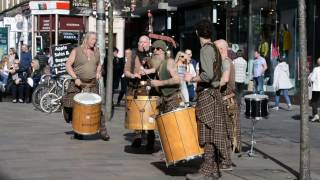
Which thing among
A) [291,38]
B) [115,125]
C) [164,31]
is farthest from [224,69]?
[164,31]

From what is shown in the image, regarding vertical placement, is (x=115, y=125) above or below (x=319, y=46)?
below

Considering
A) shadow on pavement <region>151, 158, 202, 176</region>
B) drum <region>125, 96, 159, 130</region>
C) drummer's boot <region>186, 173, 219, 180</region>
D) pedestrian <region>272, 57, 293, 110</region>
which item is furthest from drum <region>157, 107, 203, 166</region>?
pedestrian <region>272, 57, 293, 110</region>

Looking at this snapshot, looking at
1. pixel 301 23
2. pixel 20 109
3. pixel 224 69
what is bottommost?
pixel 20 109

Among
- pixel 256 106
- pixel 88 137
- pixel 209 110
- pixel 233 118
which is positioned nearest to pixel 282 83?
pixel 88 137

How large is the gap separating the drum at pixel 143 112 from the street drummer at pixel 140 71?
0.98 feet

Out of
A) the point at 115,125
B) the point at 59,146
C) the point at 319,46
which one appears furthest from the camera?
the point at 319,46

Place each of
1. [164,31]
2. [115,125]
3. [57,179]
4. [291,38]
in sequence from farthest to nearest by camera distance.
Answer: [164,31] → [291,38] → [115,125] → [57,179]

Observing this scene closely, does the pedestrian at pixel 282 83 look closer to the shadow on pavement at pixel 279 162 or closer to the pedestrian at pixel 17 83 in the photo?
the pedestrian at pixel 17 83

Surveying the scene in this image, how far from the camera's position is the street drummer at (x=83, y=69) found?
12.5 meters

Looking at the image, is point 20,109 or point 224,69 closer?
point 224,69

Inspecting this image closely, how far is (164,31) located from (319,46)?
51.6 ft

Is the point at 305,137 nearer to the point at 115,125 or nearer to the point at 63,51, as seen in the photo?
the point at 115,125

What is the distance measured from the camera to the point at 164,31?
3762cm

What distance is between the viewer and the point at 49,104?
1983cm
